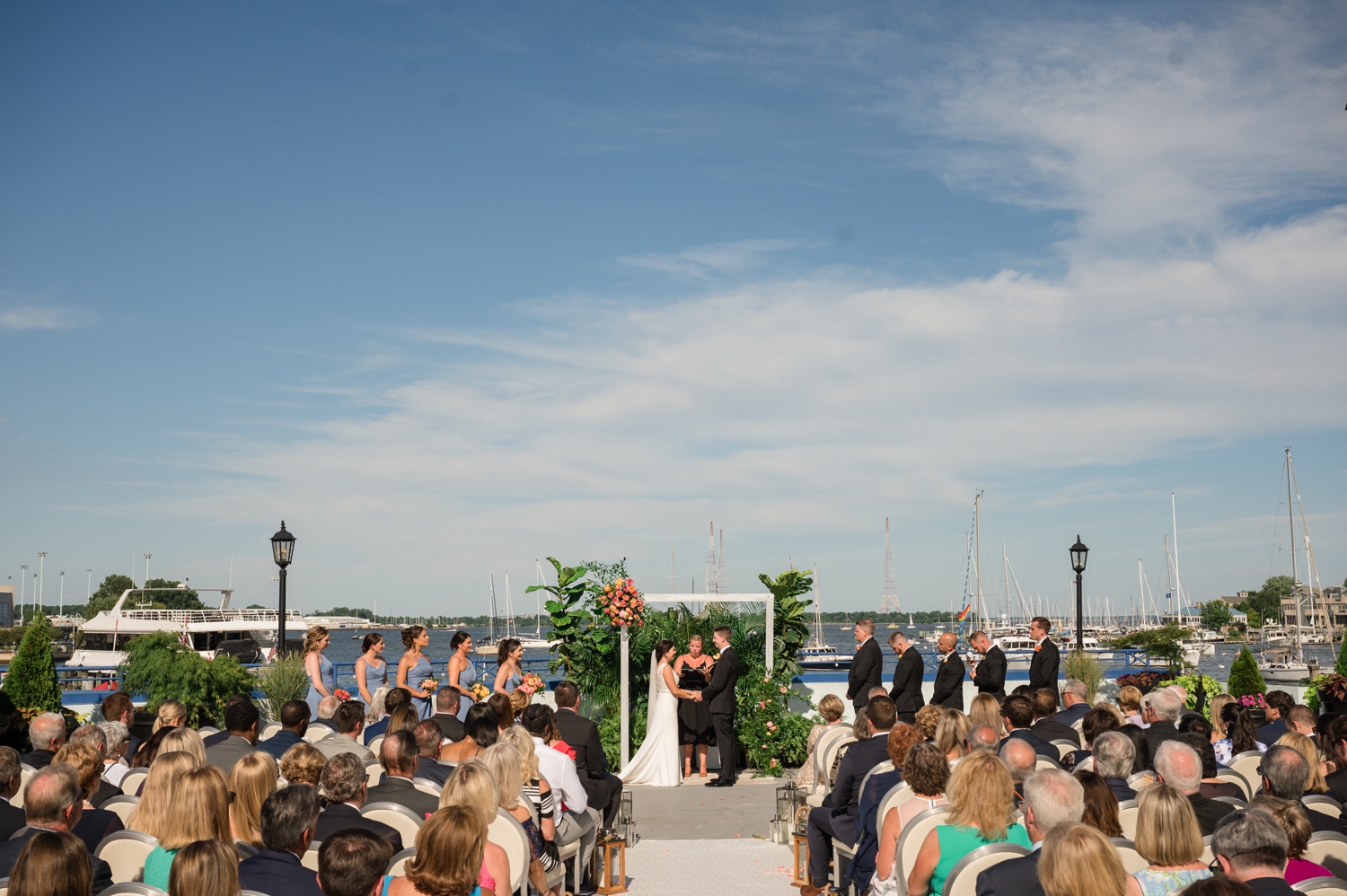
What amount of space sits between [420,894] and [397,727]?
2.69 m

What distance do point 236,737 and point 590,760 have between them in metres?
2.76

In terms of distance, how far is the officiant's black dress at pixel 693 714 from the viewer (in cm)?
1274

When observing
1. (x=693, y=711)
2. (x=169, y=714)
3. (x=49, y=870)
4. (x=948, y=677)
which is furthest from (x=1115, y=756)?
(x=693, y=711)

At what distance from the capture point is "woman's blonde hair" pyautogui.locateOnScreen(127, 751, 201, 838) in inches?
172

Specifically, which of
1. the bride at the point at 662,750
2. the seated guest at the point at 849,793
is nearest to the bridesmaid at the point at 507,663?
the bride at the point at 662,750

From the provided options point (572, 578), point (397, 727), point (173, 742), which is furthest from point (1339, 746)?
point (572, 578)

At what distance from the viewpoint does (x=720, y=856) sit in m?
8.77

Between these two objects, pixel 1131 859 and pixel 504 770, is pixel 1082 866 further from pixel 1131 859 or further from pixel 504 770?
pixel 504 770

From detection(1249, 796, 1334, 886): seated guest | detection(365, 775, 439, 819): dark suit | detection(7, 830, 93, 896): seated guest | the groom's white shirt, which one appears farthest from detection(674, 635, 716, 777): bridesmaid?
detection(7, 830, 93, 896): seated guest

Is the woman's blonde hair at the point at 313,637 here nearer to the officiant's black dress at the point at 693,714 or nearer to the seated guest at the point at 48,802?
the officiant's black dress at the point at 693,714

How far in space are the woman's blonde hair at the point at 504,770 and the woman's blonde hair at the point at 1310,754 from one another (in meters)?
4.39

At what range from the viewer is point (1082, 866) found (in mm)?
3443

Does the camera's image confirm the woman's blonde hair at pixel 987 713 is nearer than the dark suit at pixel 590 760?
Yes

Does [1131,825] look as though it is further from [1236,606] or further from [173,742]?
[1236,606]
